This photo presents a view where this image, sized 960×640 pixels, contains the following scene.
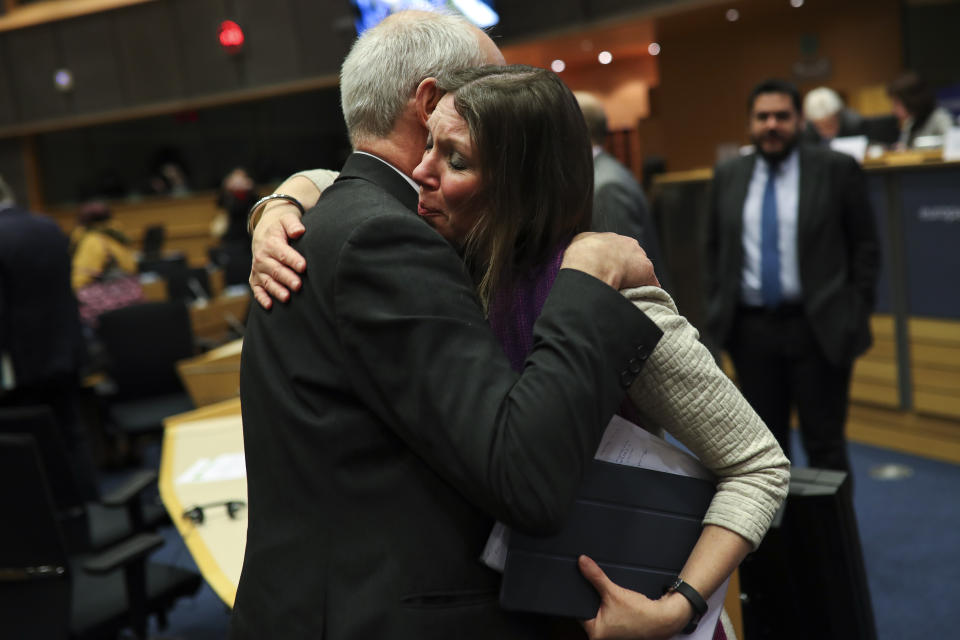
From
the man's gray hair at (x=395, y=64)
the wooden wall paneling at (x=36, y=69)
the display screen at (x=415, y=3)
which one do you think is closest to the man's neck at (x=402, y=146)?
the man's gray hair at (x=395, y=64)

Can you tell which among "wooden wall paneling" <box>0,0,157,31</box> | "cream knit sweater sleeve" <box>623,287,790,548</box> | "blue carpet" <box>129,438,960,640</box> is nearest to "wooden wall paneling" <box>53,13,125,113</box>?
"wooden wall paneling" <box>0,0,157,31</box>

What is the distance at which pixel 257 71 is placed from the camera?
11.3 meters

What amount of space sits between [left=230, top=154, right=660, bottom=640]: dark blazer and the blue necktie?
2634 millimetres

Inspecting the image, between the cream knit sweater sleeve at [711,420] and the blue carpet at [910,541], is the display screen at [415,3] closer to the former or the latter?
the blue carpet at [910,541]

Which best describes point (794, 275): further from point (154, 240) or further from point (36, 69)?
point (36, 69)

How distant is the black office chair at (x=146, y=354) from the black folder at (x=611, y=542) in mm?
4471

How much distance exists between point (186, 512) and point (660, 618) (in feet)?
4.87

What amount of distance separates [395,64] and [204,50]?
11.3m

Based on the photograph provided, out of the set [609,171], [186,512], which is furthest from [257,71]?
[186,512]

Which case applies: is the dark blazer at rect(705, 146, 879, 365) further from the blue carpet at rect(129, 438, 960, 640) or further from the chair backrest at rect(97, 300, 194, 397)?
the chair backrest at rect(97, 300, 194, 397)

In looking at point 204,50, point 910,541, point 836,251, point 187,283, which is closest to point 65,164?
point 204,50

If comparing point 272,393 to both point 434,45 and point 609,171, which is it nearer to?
point 434,45

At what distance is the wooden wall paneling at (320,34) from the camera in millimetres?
10680

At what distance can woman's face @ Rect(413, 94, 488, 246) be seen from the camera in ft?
3.38
